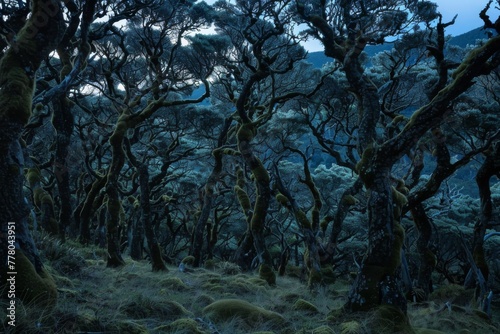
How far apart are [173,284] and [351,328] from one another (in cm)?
490

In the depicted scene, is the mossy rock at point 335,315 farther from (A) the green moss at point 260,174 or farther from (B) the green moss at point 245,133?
(B) the green moss at point 245,133

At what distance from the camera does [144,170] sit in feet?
37.9

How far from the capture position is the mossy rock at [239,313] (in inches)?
253

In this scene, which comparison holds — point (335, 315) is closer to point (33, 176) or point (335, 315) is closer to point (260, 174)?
point (260, 174)

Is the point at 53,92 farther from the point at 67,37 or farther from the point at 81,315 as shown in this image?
the point at 81,315

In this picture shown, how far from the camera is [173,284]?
9359mm

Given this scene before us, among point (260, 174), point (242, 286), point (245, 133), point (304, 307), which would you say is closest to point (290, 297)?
point (304, 307)

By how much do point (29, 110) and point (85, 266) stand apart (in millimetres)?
5941

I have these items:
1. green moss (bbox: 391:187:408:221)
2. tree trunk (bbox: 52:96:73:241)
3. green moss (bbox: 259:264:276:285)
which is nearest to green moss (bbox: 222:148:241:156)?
green moss (bbox: 259:264:276:285)

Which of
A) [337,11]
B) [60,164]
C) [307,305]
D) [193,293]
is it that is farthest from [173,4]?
[307,305]

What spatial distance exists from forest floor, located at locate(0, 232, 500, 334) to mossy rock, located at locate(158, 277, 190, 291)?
24 mm

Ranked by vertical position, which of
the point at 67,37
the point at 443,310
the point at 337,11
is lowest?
the point at 443,310

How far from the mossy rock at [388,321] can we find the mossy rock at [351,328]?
10.4 inches

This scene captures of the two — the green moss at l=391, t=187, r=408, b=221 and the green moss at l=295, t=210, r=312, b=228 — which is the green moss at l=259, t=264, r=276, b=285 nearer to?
the green moss at l=295, t=210, r=312, b=228
